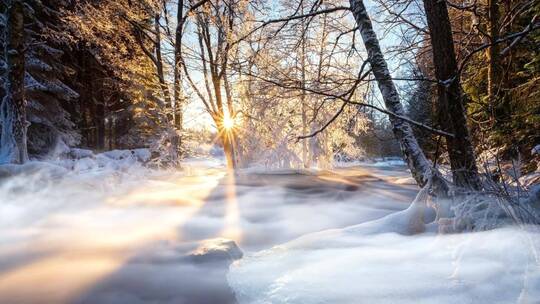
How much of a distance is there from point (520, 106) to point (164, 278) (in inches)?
279

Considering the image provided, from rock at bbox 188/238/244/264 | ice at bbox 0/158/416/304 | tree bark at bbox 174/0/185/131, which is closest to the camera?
ice at bbox 0/158/416/304

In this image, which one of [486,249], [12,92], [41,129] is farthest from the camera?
[41,129]

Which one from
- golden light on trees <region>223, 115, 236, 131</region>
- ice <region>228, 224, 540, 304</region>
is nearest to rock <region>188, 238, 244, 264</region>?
ice <region>228, 224, 540, 304</region>

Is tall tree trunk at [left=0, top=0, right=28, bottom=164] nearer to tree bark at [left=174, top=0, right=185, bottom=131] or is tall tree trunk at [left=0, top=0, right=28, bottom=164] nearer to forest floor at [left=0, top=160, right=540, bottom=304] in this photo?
forest floor at [left=0, top=160, right=540, bottom=304]

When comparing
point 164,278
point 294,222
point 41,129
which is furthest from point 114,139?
point 164,278

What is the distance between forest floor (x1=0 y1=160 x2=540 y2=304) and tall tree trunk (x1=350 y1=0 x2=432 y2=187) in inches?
40.1

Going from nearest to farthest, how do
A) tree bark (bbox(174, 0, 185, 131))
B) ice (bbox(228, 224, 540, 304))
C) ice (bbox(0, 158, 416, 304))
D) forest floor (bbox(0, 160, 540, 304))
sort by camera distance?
1. ice (bbox(228, 224, 540, 304))
2. forest floor (bbox(0, 160, 540, 304))
3. ice (bbox(0, 158, 416, 304))
4. tree bark (bbox(174, 0, 185, 131))

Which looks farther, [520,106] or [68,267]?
[520,106]

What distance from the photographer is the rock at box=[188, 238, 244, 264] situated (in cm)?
283

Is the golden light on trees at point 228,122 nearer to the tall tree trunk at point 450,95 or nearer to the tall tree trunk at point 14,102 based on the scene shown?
the tall tree trunk at point 14,102

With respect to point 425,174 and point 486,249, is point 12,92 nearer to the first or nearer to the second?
point 425,174

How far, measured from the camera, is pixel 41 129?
1451cm

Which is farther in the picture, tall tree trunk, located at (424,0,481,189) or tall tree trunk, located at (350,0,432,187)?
tall tree trunk, located at (350,0,432,187)

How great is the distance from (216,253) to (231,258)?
136 mm
